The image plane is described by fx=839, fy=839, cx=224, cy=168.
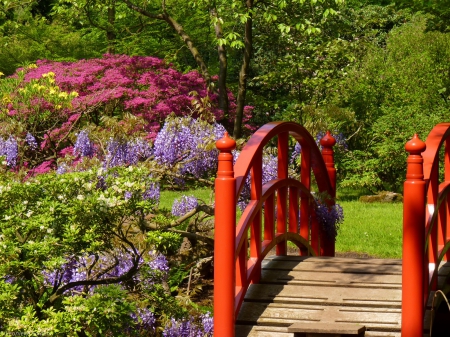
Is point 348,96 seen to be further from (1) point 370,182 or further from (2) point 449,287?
(2) point 449,287

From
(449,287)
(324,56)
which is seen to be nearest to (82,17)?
(324,56)

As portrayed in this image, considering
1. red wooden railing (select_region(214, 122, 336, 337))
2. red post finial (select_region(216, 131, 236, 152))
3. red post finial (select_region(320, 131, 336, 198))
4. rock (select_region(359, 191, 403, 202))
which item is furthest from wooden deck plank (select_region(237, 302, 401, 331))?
rock (select_region(359, 191, 403, 202))

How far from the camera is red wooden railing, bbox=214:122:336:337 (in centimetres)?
421

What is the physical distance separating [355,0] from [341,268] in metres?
17.2

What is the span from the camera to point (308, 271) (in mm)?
5340

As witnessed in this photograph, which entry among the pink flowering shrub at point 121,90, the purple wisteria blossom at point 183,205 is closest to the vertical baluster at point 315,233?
the purple wisteria blossom at point 183,205

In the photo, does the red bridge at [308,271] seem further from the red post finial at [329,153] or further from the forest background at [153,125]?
the red post finial at [329,153]

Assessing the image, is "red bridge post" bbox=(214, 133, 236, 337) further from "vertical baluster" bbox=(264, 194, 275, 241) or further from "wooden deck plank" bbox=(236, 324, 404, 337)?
"vertical baluster" bbox=(264, 194, 275, 241)

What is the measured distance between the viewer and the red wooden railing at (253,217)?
4207 millimetres

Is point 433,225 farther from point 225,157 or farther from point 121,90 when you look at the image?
point 121,90

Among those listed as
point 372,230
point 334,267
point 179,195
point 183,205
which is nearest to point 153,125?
point 179,195

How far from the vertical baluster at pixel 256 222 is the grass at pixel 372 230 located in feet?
12.7

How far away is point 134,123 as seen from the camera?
320 inches

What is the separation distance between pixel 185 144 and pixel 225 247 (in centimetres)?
388
